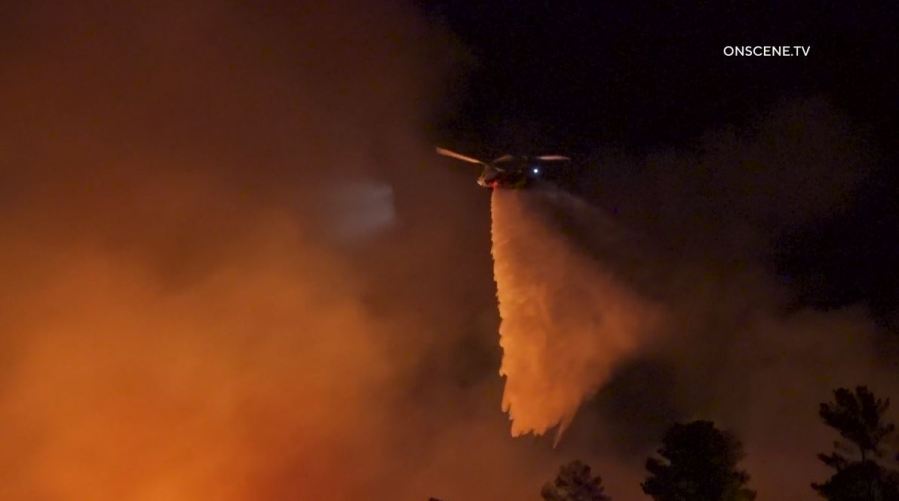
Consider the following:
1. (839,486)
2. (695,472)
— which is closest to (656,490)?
(695,472)

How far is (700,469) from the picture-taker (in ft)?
113

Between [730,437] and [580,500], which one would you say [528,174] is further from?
[580,500]

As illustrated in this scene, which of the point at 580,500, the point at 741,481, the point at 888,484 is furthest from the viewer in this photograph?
the point at 580,500

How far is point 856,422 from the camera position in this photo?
3241 centimetres

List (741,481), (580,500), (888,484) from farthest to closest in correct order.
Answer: (580,500)
(741,481)
(888,484)

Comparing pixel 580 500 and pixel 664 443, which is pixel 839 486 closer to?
pixel 664 443

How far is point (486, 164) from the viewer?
1404 inches

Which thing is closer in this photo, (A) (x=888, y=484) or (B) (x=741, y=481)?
(A) (x=888, y=484)

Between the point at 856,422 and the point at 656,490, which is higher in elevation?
the point at 856,422

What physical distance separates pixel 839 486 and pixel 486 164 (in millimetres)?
15110

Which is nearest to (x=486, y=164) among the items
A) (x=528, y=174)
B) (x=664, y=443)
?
(x=528, y=174)

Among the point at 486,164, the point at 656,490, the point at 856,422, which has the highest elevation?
the point at 486,164

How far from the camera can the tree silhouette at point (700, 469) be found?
3428 centimetres

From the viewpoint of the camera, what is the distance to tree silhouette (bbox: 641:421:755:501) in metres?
34.3
